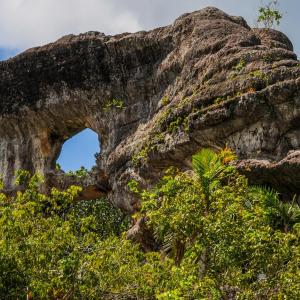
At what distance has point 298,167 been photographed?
14523 millimetres

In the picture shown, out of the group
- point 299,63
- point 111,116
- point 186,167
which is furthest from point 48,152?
point 299,63

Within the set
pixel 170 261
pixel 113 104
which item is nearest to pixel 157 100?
pixel 113 104

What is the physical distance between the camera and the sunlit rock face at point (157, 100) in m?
15.8

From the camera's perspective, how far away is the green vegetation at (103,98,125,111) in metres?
22.1

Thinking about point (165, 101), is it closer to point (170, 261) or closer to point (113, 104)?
point (113, 104)

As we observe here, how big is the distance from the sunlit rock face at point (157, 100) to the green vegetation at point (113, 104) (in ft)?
0.18

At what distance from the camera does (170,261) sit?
1105 cm

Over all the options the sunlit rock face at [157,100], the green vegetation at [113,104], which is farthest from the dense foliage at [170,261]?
the green vegetation at [113,104]

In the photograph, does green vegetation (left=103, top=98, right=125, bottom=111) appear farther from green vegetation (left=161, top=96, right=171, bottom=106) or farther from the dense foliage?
the dense foliage

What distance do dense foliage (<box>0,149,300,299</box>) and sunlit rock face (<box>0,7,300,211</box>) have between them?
451 centimetres

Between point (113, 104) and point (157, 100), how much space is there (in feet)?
6.47

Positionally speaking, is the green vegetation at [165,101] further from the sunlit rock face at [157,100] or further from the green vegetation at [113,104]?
the green vegetation at [113,104]

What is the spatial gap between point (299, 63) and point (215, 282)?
30.0 ft

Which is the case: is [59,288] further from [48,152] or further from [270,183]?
[48,152]
